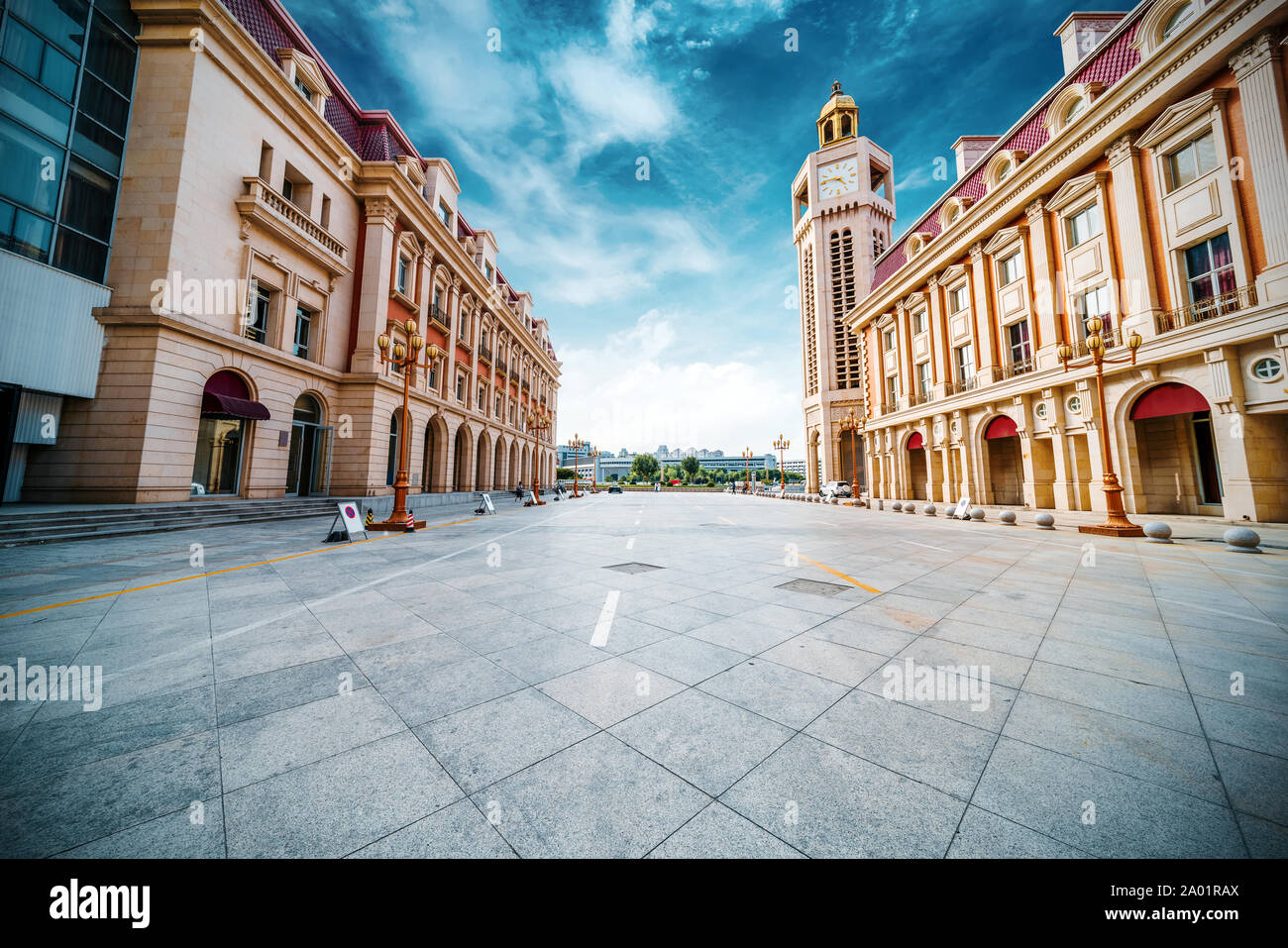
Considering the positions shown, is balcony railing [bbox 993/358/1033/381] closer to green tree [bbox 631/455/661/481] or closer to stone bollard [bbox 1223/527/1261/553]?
stone bollard [bbox 1223/527/1261/553]

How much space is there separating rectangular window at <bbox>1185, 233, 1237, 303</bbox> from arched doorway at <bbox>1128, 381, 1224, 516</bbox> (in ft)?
10.9

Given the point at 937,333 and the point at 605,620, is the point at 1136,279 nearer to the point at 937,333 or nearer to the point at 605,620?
the point at 937,333

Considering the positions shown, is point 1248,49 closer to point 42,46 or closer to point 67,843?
point 67,843

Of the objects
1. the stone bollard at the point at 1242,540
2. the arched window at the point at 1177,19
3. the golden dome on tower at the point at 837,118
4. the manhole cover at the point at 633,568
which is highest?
the golden dome on tower at the point at 837,118

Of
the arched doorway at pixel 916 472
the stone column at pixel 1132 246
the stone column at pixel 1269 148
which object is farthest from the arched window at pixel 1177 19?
the arched doorway at pixel 916 472

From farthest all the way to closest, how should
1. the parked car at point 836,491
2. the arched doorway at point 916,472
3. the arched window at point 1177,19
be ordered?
the parked car at point 836,491
the arched doorway at point 916,472
the arched window at point 1177,19

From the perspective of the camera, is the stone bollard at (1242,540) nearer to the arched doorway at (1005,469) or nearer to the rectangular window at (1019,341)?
the rectangular window at (1019,341)

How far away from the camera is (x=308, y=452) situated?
1991 centimetres

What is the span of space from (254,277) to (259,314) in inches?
59.4

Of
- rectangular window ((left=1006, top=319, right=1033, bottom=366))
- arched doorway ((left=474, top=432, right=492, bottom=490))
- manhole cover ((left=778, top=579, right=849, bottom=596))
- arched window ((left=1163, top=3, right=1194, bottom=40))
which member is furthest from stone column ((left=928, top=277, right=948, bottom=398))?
arched doorway ((left=474, top=432, right=492, bottom=490))

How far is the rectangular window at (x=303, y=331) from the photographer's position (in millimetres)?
19109

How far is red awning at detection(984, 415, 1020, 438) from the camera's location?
74.3ft

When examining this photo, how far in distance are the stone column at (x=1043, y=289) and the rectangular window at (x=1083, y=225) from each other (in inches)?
30.2

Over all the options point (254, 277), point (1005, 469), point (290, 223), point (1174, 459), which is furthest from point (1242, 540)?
point (290, 223)
